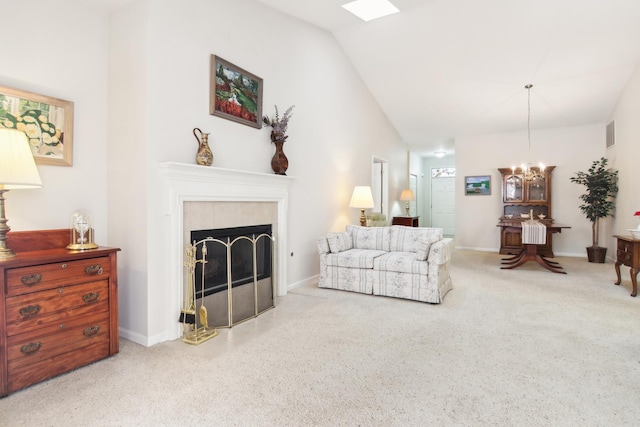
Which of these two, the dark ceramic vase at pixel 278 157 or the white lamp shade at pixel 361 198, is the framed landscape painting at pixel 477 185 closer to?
the white lamp shade at pixel 361 198

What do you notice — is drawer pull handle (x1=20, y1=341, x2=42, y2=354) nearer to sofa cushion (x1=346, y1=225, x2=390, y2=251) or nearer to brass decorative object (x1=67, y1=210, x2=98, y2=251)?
brass decorative object (x1=67, y1=210, x2=98, y2=251)

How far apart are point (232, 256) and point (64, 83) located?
1908mm

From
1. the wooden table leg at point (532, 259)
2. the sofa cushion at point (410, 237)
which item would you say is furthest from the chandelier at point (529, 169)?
the sofa cushion at point (410, 237)

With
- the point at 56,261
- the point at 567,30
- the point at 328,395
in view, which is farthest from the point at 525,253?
the point at 56,261

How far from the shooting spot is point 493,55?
5195 millimetres

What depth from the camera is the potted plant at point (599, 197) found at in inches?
247

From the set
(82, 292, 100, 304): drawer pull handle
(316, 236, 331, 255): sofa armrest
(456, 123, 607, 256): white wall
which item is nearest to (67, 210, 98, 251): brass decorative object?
(82, 292, 100, 304): drawer pull handle

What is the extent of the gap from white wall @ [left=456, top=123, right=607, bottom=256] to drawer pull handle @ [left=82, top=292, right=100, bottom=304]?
24.5 ft

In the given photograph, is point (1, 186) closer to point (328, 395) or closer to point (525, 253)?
point (328, 395)

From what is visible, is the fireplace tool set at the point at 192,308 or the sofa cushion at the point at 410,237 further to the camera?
the sofa cushion at the point at 410,237

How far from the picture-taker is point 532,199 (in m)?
7.37

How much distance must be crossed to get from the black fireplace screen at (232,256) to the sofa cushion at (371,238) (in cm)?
147

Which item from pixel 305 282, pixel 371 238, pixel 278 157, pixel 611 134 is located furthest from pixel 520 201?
pixel 278 157

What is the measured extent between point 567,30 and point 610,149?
3191 mm
